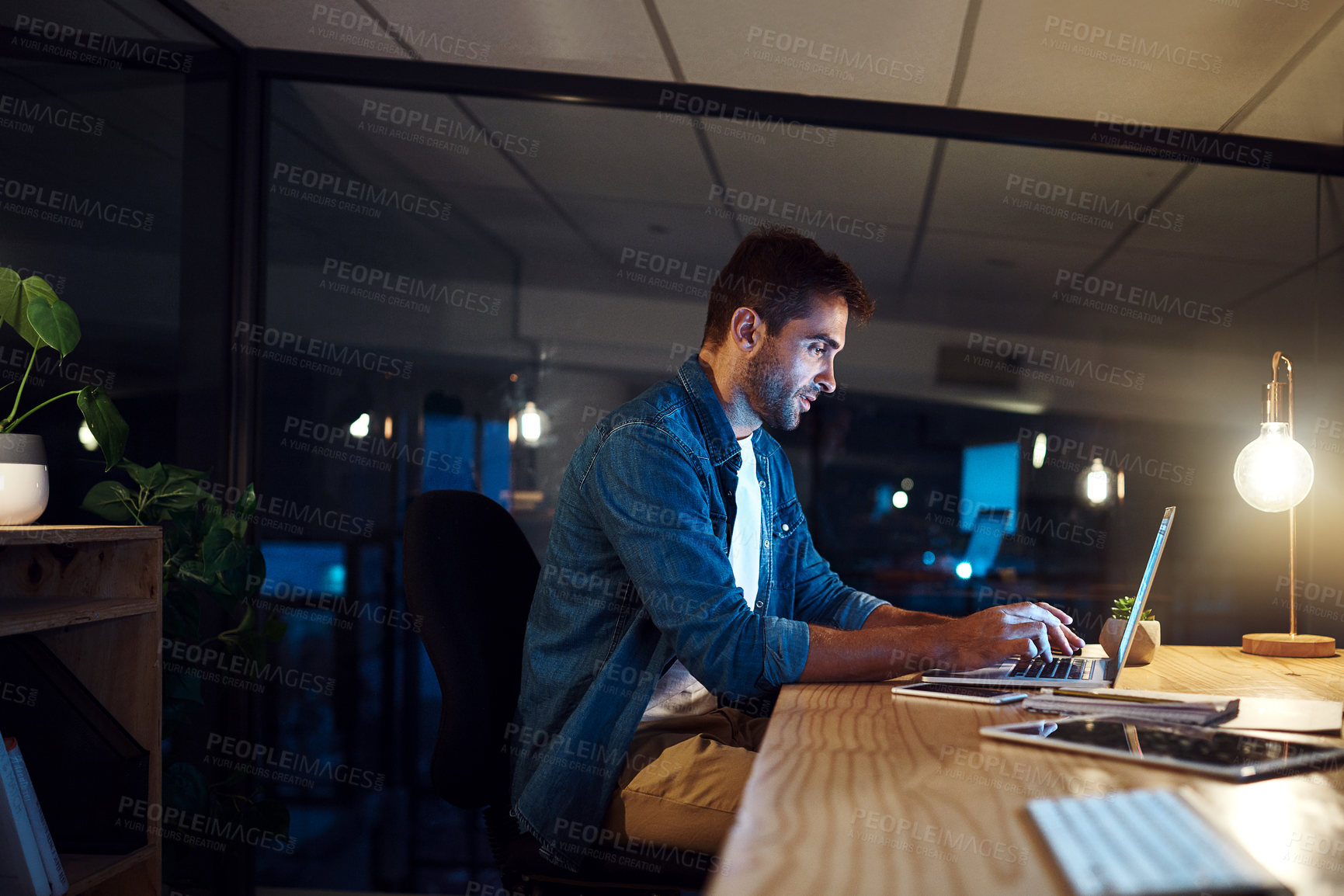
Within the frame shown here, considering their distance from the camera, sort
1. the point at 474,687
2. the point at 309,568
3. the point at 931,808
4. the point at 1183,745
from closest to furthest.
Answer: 1. the point at 931,808
2. the point at 1183,745
3. the point at 474,687
4. the point at 309,568

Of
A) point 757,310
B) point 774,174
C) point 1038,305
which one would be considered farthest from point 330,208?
point 1038,305

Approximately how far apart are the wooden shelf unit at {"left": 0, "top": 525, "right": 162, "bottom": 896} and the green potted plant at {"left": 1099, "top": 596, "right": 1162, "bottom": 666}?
1840 millimetres

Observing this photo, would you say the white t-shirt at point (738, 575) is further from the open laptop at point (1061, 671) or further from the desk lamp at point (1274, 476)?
the desk lamp at point (1274, 476)

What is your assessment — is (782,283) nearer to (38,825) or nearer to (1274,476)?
(1274,476)

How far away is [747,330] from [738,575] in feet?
1.49

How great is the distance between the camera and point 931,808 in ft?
2.46

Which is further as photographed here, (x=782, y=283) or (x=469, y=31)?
(x=469, y=31)

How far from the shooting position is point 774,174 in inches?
113

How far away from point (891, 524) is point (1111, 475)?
68 centimetres

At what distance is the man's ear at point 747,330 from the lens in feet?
5.67

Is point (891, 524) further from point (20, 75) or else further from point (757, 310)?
point (20, 75)

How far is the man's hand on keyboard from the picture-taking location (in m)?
1.35

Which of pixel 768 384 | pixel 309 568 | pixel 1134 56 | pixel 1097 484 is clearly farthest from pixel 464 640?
pixel 1134 56

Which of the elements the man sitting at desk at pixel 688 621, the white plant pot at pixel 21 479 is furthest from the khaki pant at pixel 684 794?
the white plant pot at pixel 21 479
